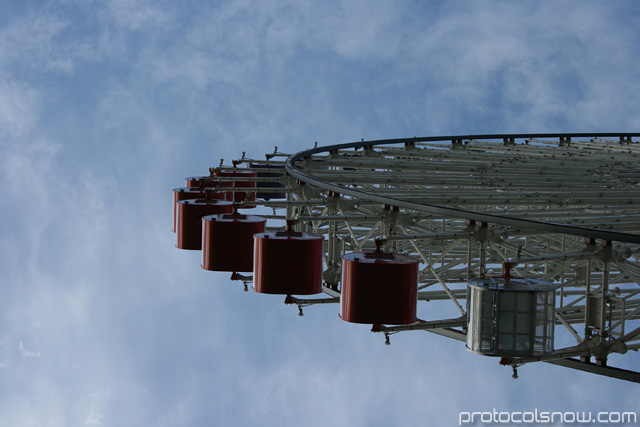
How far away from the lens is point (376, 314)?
20219mm

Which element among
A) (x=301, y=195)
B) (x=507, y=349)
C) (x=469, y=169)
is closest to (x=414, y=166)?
(x=469, y=169)

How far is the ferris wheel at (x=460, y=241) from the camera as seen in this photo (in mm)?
18453

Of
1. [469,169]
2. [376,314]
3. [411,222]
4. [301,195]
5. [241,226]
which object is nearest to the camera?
[376,314]

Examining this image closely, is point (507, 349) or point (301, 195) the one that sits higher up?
point (301, 195)

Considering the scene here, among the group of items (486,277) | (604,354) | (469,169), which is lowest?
(604,354)

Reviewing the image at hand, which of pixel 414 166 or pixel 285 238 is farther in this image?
pixel 414 166

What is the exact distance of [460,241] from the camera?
27.2 meters

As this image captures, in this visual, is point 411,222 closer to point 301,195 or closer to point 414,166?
point 301,195

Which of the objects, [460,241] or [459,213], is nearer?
[459,213]

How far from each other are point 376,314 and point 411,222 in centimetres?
475

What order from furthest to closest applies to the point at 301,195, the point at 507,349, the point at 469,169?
the point at 469,169, the point at 301,195, the point at 507,349

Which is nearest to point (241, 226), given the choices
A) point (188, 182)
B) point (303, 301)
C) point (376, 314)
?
point (303, 301)

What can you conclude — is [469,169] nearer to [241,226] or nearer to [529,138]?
[241,226]

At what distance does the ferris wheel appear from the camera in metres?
18.5
